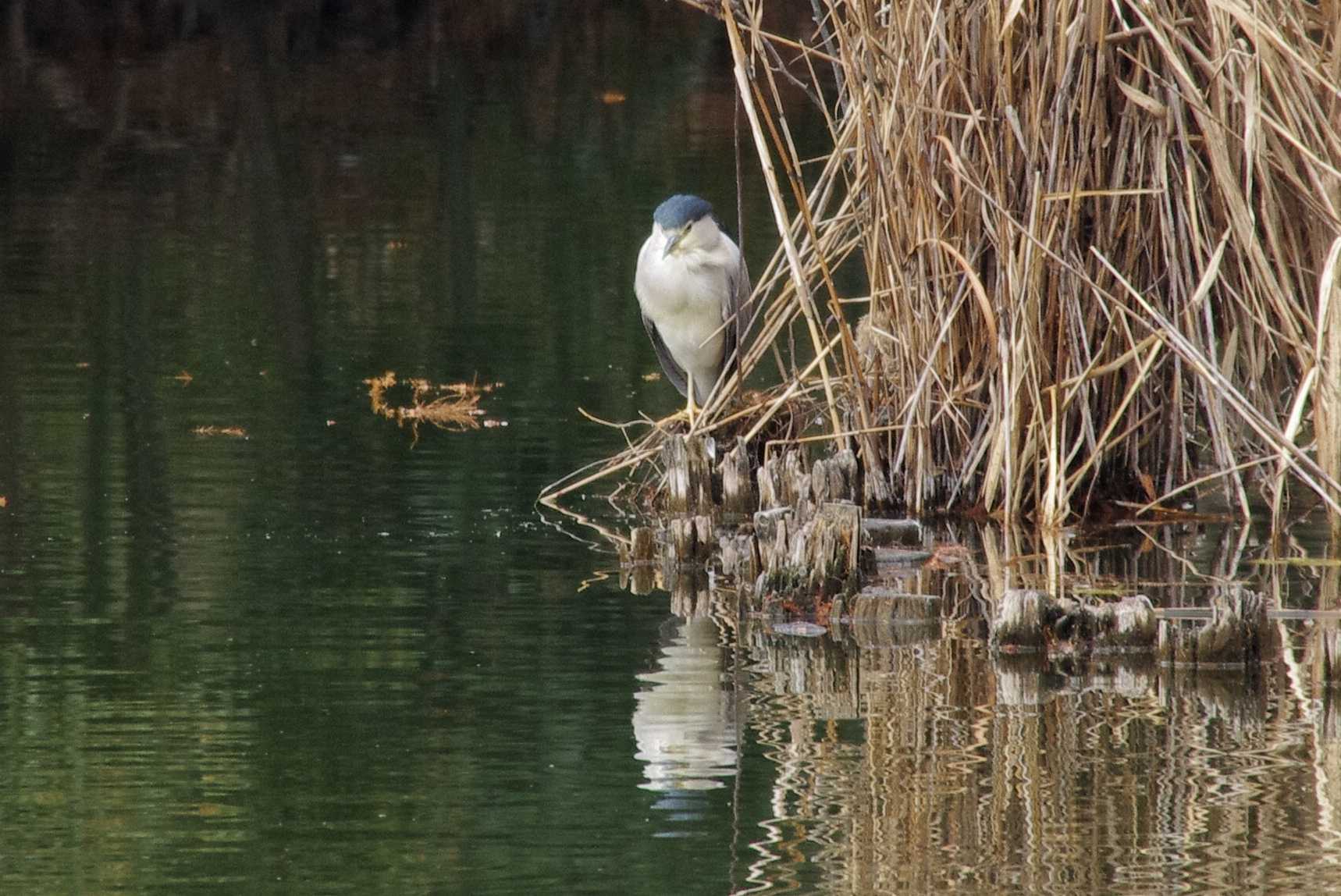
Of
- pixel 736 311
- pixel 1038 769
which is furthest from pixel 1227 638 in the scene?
pixel 736 311

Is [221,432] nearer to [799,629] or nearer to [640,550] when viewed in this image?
[640,550]

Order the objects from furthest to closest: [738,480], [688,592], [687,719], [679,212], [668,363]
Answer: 1. [668,363]
2. [679,212]
3. [738,480]
4. [688,592]
5. [687,719]

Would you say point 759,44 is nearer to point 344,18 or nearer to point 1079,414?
point 1079,414

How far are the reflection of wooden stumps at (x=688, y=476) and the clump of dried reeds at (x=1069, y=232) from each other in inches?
16.1

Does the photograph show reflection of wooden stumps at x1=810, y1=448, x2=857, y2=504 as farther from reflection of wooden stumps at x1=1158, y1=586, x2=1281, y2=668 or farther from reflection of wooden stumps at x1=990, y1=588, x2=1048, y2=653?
reflection of wooden stumps at x1=1158, y1=586, x2=1281, y2=668

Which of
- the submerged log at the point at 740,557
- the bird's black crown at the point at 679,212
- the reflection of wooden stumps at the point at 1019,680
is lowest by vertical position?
the reflection of wooden stumps at the point at 1019,680

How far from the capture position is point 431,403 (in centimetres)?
991

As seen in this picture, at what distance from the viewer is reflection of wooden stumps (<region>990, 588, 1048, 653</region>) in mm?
6062

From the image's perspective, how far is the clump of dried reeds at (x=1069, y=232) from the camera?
23.4 feet

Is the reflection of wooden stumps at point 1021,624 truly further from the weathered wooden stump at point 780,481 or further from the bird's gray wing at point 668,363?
the bird's gray wing at point 668,363

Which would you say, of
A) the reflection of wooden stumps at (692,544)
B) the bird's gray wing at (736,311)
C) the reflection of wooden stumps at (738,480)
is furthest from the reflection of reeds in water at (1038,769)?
the bird's gray wing at (736,311)

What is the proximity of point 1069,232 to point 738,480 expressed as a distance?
1454 mm

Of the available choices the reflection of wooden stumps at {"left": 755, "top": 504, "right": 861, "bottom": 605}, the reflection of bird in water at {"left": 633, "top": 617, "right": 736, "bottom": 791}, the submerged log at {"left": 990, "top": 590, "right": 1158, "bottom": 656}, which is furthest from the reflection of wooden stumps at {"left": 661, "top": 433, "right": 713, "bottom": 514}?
the submerged log at {"left": 990, "top": 590, "right": 1158, "bottom": 656}

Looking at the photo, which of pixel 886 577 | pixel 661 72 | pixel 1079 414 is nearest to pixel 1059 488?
pixel 1079 414
